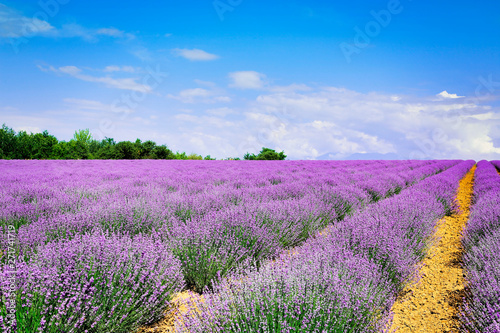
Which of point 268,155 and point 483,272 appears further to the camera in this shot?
point 268,155

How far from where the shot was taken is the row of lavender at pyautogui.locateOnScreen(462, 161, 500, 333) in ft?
5.58

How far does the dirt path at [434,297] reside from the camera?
202cm

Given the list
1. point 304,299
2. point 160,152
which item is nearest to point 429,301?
point 304,299

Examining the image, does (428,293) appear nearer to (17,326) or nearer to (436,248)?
(436,248)

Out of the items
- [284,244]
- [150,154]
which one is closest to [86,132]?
[150,154]

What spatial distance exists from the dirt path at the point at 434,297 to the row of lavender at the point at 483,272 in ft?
0.36

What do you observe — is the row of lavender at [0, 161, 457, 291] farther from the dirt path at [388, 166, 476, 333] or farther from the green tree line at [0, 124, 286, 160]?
the green tree line at [0, 124, 286, 160]

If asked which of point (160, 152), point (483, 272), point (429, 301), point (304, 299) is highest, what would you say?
point (160, 152)

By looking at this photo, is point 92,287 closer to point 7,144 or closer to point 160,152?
point 160,152

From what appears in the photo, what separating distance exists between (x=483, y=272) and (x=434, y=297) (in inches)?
18.4

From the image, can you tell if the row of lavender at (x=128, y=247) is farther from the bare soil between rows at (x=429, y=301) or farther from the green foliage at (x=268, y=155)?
the green foliage at (x=268, y=155)

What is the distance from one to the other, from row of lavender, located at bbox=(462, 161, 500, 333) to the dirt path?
109 millimetres

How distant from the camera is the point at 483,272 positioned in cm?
220

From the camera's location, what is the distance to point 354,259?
1947 millimetres
